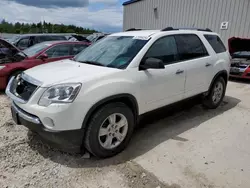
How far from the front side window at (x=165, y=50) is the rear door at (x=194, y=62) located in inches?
5.7

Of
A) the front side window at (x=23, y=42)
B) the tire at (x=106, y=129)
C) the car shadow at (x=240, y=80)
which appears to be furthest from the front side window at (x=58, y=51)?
the car shadow at (x=240, y=80)

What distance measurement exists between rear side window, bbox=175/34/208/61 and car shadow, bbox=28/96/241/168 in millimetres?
895

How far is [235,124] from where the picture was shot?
420cm

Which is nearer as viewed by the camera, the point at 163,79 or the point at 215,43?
the point at 163,79

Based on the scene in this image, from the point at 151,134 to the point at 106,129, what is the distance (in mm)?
1105

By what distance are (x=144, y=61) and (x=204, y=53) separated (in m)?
1.76

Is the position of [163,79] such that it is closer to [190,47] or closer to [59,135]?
[190,47]

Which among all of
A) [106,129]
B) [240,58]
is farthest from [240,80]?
[106,129]

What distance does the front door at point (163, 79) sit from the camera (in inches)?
127

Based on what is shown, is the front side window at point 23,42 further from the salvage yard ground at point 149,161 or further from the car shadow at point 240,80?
the car shadow at point 240,80

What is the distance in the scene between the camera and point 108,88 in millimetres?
2742

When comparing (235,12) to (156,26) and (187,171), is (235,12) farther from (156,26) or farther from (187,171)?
(187,171)

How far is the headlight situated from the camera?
98.4 inches

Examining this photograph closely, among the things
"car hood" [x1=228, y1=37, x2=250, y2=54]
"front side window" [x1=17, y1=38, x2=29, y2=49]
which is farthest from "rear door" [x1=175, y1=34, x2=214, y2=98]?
"front side window" [x1=17, y1=38, x2=29, y2=49]
